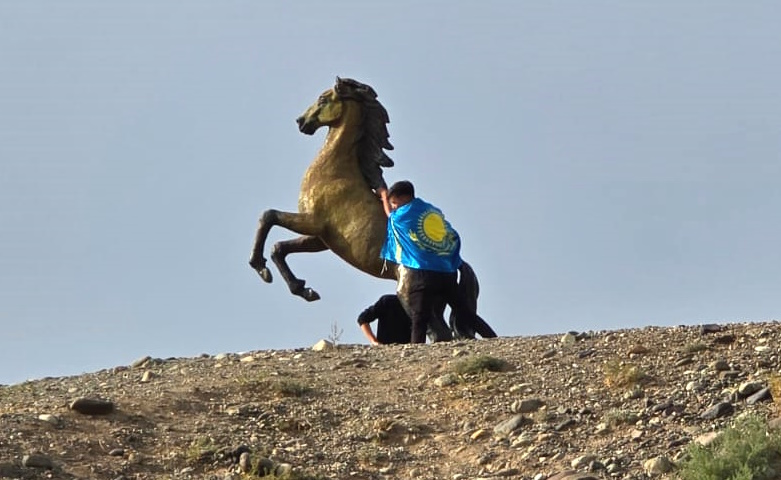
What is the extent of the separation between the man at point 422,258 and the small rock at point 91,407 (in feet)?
12.7

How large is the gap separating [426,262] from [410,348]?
1302mm

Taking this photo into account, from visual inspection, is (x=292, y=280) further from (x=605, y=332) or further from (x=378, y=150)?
(x=605, y=332)

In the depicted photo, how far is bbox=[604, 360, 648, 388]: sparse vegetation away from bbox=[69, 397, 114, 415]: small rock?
3502mm

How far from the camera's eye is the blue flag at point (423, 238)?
14.8 meters

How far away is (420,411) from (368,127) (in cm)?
559

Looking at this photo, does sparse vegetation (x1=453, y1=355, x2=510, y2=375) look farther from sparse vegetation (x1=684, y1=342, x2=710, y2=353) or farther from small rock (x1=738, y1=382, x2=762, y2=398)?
small rock (x1=738, y1=382, x2=762, y2=398)

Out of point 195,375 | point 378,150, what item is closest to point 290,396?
point 195,375

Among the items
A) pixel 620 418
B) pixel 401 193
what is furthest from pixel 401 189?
pixel 620 418

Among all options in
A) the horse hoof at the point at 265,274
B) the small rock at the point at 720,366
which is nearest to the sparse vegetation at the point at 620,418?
the small rock at the point at 720,366

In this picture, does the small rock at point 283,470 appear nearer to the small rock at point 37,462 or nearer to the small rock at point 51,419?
the small rock at point 37,462

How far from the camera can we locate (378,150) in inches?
651

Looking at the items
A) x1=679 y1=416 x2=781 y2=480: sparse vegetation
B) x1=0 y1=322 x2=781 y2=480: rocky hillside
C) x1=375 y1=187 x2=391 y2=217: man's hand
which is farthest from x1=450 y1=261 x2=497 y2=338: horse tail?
x1=679 y1=416 x2=781 y2=480: sparse vegetation

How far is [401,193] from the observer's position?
15070mm

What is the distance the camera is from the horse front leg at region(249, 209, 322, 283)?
52.3 feet
